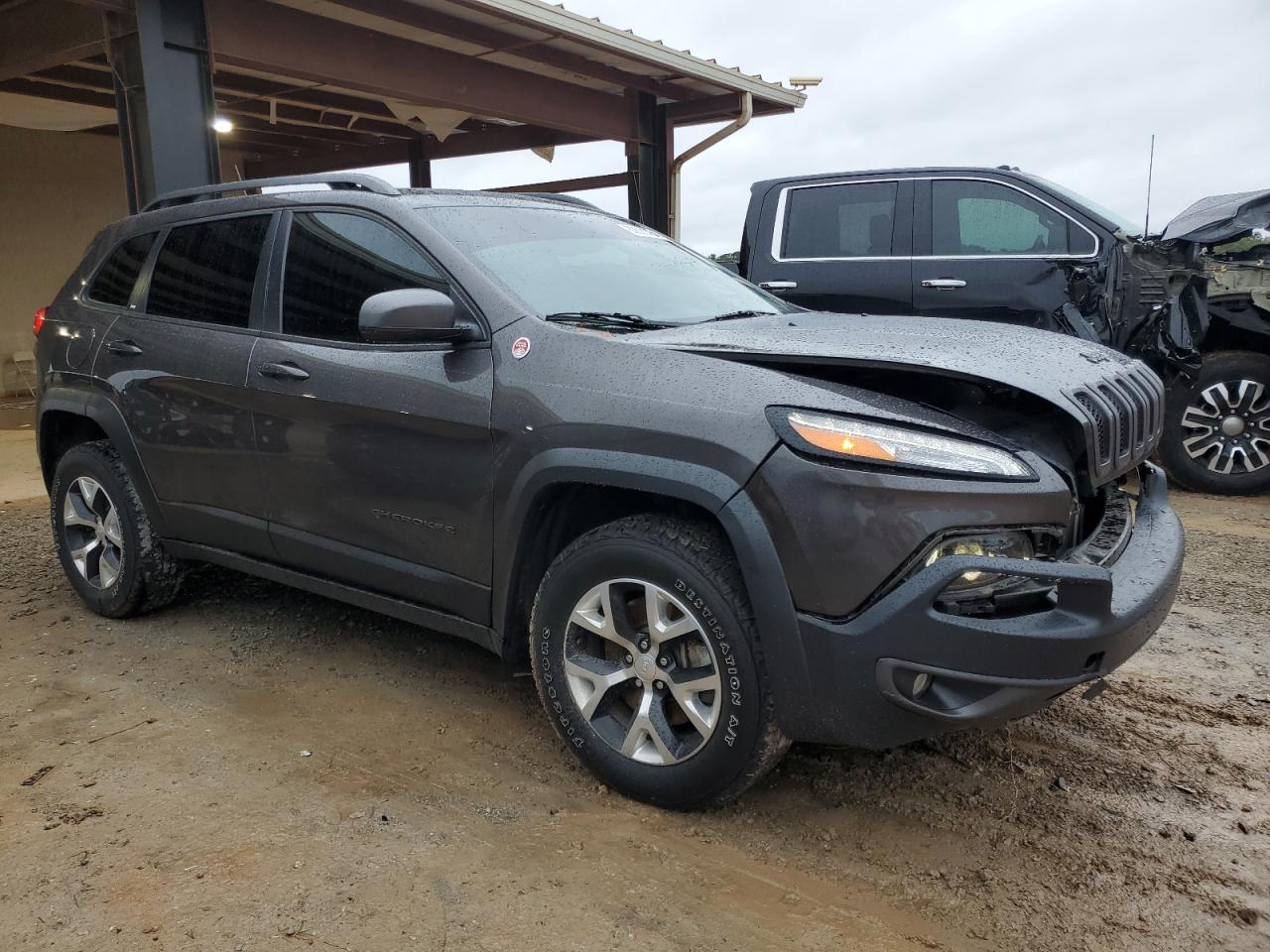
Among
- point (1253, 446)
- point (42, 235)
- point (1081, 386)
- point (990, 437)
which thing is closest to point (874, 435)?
point (990, 437)

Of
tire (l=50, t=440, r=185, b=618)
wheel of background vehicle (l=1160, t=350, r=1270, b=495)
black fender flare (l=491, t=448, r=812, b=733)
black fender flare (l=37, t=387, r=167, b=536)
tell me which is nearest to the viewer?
black fender flare (l=491, t=448, r=812, b=733)

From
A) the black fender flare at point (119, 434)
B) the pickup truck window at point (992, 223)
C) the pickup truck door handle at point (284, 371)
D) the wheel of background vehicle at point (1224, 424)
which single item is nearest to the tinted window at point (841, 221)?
the pickup truck window at point (992, 223)

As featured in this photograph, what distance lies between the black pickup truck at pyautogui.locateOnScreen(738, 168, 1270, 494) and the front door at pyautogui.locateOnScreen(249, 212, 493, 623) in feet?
14.6

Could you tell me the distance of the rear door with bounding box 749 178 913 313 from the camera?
704 centimetres

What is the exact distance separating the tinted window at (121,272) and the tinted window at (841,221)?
179 inches

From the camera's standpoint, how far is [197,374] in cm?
386

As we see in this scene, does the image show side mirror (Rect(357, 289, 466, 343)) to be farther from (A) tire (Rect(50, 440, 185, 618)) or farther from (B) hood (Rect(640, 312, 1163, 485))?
(A) tire (Rect(50, 440, 185, 618))

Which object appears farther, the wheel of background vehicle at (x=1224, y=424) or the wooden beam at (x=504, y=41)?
the wooden beam at (x=504, y=41)

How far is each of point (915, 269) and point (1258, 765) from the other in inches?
179

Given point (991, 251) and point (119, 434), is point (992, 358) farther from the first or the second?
point (991, 251)

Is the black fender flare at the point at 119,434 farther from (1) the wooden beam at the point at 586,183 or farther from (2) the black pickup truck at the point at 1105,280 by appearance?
(1) the wooden beam at the point at 586,183

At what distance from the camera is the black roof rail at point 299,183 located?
3588mm

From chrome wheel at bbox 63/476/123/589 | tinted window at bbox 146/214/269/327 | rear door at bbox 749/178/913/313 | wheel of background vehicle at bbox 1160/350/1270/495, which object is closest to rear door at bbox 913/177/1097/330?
rear door at bbox 749/178/913/313

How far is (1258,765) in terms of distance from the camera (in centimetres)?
304
